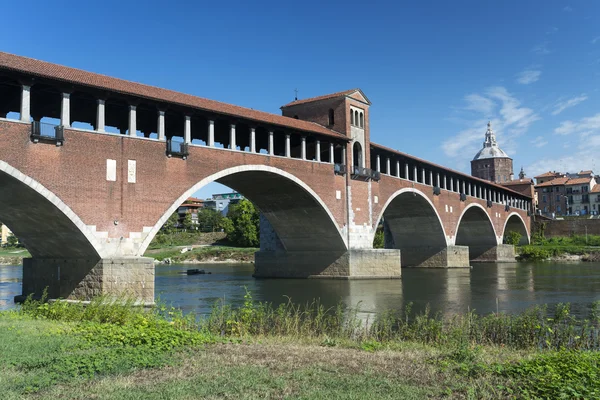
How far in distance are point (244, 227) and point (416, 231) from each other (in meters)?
38.3

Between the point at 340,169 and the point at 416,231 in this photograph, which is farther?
the point at 416,231

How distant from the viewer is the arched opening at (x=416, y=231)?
5441 cm

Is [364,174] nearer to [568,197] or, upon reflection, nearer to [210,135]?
[210,135]

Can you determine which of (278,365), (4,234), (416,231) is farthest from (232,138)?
(4,234)

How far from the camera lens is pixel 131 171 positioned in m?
24.3

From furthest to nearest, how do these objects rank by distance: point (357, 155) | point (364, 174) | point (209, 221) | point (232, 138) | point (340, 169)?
1. point (209, 221)
2. point (357, 155)
3. point (364, 174)
4. point (340, 169)
5. point (232, 138)

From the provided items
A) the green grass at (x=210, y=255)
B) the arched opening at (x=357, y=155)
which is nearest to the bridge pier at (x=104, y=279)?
the arched opening at (x=357, y=155)

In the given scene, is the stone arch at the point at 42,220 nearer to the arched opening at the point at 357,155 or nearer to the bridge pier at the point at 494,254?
the arched opening at the point at 357,155

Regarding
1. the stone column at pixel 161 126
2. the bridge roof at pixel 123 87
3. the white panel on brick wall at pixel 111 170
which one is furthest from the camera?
the stone column at pixel 161 126

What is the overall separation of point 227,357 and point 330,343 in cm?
286

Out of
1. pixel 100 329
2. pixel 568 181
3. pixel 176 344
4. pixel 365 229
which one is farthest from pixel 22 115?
pixel 568 181

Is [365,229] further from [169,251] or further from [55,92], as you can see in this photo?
[169,251]

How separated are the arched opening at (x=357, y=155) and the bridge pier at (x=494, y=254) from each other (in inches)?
1397

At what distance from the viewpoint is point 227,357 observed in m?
9.49
